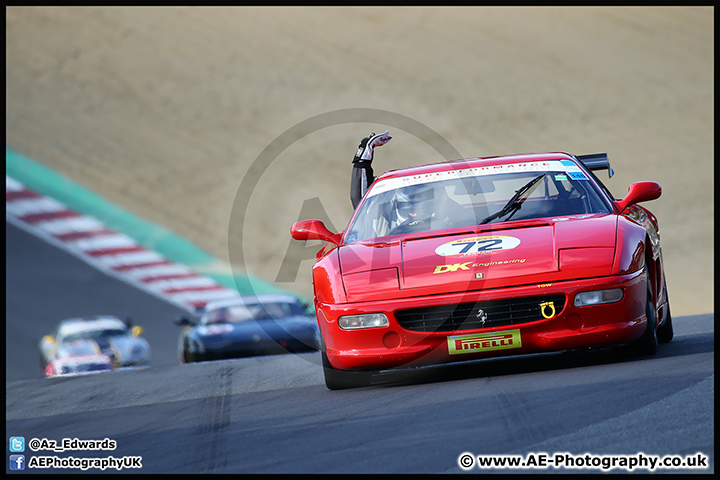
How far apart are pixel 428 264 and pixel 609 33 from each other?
34729 millimetres

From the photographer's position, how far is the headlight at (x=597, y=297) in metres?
5.96

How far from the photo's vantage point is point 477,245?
6309 mm

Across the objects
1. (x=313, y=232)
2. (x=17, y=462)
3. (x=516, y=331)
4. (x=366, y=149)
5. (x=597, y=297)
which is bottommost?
(x=17, y=462)

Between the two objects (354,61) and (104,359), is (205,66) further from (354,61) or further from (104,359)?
(104,359)

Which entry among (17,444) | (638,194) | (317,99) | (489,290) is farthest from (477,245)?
(317,99)

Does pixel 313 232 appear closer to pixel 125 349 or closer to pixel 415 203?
pixel 415 203

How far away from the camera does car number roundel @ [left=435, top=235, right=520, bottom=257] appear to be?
6230mm

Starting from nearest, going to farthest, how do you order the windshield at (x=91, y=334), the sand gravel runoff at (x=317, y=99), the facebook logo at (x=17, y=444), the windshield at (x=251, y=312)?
the facebook logo at (x=17, y=444) → the windshield at (x=251, y=312) → the windshield at (x=91, y=334) → the sand gravel runoff at (x=317, y=99)

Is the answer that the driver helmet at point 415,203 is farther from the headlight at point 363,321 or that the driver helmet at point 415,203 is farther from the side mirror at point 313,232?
the headlight at point 363,321

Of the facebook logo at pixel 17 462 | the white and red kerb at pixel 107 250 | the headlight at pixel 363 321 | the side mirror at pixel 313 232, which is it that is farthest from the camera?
the white and red kerb at pixel 107 250

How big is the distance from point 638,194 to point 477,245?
1.44m

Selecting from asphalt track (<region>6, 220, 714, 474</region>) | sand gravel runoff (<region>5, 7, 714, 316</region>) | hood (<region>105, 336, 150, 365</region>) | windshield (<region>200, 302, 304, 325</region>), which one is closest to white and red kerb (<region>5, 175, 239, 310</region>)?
sand gravel runoff (<region>5, 7, 714, 316</region>)

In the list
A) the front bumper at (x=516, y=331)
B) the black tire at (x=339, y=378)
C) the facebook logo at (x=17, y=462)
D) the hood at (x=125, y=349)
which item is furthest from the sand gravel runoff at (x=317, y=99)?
the facebook logo at (x=17, y=462)

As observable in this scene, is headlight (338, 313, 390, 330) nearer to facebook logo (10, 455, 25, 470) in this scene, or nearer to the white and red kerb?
facebook logo (10, 455, 25, 470)
